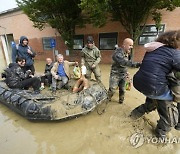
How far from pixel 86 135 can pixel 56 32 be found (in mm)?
10375

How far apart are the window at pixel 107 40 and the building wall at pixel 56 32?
198 millimetres

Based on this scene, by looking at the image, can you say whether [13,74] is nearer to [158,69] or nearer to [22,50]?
[22,50]

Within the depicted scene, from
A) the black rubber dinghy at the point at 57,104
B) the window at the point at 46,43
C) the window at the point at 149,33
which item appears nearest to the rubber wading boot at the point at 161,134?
the black rubber dinghy at the point at 57,104

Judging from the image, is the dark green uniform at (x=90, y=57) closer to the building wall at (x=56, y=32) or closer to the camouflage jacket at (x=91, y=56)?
the camouflage jacket at (x=91, y=56)

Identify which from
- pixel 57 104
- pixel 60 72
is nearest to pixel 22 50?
pixel 60 72

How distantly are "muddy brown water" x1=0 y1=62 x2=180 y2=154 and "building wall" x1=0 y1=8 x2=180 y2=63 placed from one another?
6390 mm

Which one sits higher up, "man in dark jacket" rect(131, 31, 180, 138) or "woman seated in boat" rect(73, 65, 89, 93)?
"man in dark jacket" rect(131, 31, 180, 138)

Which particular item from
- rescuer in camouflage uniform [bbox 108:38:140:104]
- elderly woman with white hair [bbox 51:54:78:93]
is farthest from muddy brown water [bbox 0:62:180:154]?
elderly woman with white hair [bbox 51:54:78:93]

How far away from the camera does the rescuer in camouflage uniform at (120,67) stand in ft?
10.6

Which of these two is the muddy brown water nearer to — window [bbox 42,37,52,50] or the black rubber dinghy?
the black rubber dinghy

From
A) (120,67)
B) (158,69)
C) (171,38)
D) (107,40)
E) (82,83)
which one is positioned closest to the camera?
(171,38)

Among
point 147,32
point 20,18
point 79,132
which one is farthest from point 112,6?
point 20,18

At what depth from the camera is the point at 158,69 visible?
2.29m

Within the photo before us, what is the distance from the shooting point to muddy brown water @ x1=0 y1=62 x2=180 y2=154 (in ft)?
8.61
